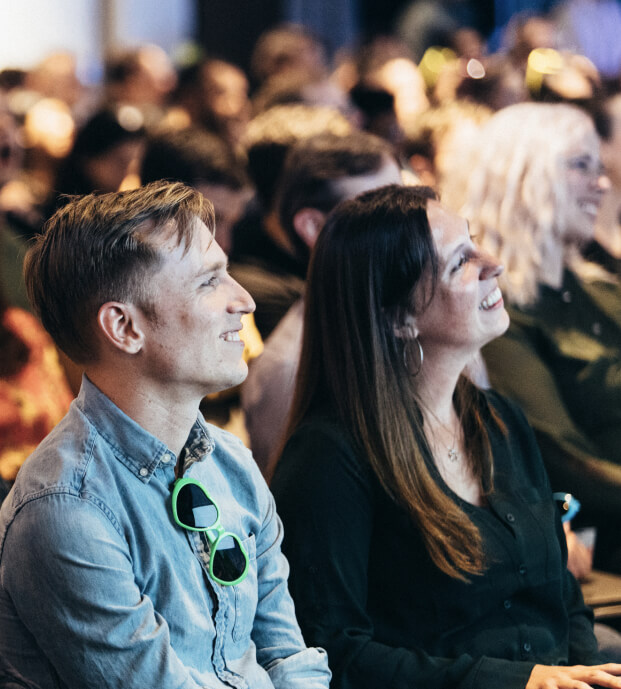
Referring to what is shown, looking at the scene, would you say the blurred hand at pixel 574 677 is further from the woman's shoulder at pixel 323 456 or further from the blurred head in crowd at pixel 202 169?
the blurred head in crowd at pixel 202 169

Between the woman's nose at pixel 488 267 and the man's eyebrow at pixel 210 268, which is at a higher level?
the man's eyebrow at pixel 210 268

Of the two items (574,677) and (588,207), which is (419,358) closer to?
(574,677)

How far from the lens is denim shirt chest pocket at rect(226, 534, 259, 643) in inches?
48.2

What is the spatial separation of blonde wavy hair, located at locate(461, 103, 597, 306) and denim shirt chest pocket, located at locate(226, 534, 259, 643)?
1.31m

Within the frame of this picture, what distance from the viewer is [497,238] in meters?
2.50

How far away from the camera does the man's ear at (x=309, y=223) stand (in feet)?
7.09

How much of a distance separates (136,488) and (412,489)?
476mm

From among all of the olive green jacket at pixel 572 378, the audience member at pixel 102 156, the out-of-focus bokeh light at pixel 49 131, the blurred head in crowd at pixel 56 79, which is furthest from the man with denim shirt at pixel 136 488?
the blurred head in crowd at pixel 56 79

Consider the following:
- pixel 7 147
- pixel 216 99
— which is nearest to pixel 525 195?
pixel 7 147

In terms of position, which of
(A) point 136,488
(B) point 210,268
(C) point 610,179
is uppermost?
(B) point 210,268

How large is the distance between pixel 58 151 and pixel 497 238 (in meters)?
2.37

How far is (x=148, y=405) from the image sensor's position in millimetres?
1196

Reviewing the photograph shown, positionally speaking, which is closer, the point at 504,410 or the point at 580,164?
the point at 504,410

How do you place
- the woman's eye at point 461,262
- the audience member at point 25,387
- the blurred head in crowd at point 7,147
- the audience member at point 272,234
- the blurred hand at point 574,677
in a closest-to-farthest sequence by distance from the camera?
the blurred hand at point 574,677, the woman's eye at point 461,262, the audience member at point 25,387, the audience member at point 272,234, the blurred head in crowd at point 7,147
